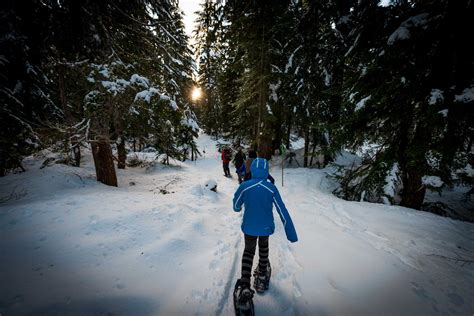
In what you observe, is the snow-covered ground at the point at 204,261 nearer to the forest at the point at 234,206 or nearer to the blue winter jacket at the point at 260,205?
the forest at the point at 234,206

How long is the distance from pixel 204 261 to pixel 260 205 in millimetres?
1877

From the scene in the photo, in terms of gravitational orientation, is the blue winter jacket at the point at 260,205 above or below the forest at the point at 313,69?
below

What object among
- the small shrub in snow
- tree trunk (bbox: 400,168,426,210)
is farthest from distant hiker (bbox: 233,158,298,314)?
the small shrub in snow

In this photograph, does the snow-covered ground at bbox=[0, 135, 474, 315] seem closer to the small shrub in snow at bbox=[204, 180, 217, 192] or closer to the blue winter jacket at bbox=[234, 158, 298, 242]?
the blue winter jacket at bbox=[234, 158, 298, 242]

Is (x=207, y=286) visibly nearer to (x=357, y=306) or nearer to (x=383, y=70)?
(x=357, y=306)

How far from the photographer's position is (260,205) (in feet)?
10.7

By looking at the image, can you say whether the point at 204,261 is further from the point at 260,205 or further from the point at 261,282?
the point at 260,205

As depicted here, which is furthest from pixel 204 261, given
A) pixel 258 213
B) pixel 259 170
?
pixel 259 170

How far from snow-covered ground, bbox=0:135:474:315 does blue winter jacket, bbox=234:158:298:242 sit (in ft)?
3.46

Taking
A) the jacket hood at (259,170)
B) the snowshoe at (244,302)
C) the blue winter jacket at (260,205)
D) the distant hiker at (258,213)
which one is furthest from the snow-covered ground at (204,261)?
the jacket hood at (259,170)

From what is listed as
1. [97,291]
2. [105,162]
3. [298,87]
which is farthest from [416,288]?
[298,87]

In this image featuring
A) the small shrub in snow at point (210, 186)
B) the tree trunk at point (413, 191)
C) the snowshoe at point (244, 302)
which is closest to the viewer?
the snowshoe at point (244, 302)

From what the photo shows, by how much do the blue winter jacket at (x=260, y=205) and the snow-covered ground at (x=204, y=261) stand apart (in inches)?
41.5

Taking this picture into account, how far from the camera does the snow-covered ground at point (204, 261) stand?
2969 mm
